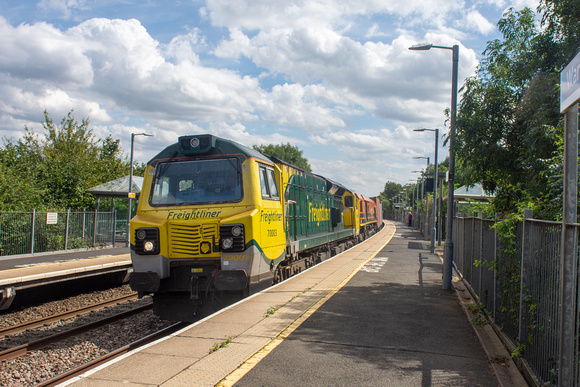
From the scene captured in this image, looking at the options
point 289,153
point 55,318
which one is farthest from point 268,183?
point 289,153

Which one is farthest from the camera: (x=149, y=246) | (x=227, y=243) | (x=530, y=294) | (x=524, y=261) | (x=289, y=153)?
(x=289, y=153)

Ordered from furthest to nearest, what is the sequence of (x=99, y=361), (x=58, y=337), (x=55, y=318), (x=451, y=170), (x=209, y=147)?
(x=451, y=170)
(x=55, y=318)
(x=209, y=147)
(x=58, y=337)
(x=99, y=361)

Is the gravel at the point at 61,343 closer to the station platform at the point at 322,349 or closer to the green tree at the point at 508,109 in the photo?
the station platform at the point at 322,349

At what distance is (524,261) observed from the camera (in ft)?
18.4

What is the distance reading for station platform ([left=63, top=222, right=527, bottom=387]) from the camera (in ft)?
16.6

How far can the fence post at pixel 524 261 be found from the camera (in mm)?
5574

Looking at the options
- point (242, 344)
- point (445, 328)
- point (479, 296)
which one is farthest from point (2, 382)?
point (479, 296)

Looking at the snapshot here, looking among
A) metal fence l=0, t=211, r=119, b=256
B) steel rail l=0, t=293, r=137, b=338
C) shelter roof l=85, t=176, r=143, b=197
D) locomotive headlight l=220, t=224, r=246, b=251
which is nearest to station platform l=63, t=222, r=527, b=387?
locomotive headlight l=220, t=224, r=246, b=251

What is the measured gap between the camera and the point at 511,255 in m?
6.47

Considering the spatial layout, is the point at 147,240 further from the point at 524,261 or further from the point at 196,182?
the point at 524,261

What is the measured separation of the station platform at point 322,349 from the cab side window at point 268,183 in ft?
6.87

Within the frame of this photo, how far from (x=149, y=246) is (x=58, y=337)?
2495 mm

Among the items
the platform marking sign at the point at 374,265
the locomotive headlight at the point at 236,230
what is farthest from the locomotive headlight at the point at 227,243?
the platform marking sign at the point at 374,265

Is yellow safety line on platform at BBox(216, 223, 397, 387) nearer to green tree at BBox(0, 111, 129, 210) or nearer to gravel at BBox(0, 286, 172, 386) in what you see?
gravel at BBox(0, 286, 172, 386)
